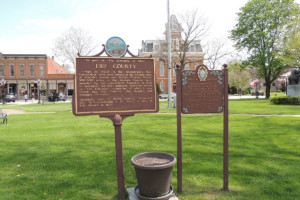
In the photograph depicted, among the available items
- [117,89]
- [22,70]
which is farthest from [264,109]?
[22,70]

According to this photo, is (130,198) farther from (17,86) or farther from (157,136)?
(17,86)

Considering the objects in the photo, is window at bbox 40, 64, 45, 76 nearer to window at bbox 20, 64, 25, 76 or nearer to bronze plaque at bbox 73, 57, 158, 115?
window at bbox 20, 64, 25, 76

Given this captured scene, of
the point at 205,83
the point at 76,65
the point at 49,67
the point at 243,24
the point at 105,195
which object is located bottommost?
the point at 105,195

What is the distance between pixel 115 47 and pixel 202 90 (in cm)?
175

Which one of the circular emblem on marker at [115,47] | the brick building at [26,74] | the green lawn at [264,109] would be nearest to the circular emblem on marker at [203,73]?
the circular emblem on marker at [115,47]

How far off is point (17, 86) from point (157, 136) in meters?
48.2

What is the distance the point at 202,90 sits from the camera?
4.00 m

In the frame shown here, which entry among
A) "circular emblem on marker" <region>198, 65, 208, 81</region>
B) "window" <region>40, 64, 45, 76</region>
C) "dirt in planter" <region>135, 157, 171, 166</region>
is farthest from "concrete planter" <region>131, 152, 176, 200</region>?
"window" <region>40, 64, 45, 76</region>

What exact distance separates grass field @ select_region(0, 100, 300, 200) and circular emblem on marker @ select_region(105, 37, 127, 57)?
8.41 feet

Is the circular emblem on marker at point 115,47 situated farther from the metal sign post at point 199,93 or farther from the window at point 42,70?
the window at point 42,70

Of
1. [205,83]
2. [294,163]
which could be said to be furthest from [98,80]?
[294,163]

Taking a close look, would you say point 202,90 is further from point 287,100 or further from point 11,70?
point 11,70

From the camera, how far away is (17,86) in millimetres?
46656

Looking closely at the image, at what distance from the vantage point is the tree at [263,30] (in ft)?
107
